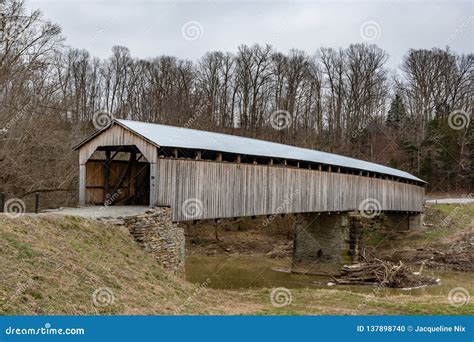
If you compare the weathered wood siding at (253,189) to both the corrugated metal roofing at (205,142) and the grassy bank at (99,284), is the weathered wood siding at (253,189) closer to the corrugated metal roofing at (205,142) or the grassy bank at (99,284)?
the corrugated metal roofing at (205,142)

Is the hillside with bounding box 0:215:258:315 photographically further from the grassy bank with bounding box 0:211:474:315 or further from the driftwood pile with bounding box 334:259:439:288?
the driftwood pile with bounding box 334:259:439:288

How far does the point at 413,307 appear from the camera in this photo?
11531 mm

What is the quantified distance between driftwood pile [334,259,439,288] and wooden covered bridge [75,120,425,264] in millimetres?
2544

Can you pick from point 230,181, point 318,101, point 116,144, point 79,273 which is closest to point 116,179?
point 116,144

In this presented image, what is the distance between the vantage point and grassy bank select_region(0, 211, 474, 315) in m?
8.00

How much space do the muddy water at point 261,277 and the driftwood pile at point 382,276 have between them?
1.83 ft

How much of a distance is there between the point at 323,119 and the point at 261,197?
3008 cm

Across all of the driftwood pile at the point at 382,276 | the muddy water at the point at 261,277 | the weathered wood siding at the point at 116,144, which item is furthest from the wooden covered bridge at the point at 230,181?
the driftwood pile at the point at 382,276

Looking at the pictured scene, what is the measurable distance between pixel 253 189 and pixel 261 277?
603 cm

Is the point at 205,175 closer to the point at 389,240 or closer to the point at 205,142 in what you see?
the point at 205,142

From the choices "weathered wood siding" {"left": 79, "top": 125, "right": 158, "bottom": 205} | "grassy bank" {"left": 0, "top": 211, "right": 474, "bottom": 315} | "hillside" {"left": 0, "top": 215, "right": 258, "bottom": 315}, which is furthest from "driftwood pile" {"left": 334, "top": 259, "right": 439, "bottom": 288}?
"weathered wood siding" {"left": 79, "top": 125, "right": 158, "bottom": 205}

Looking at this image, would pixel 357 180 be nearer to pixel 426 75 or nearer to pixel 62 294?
pixel 62 294

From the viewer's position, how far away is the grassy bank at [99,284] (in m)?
8.00

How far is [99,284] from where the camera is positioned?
9.33 metres
